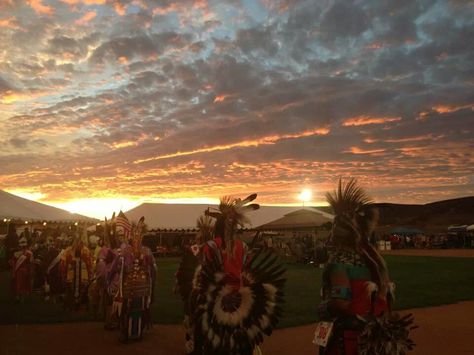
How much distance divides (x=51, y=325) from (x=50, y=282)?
4535mm

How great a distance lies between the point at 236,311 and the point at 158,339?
4.29 meters

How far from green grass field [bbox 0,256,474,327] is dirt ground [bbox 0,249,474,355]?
1114mm

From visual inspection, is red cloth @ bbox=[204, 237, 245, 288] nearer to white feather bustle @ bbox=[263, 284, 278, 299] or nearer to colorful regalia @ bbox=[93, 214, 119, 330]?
white feather bustle @ bbox=[263, 284, 278, 299]

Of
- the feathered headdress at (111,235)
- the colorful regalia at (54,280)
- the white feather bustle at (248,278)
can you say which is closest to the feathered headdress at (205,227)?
the white feather bustle at (248,278)

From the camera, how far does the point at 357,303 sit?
4055mm

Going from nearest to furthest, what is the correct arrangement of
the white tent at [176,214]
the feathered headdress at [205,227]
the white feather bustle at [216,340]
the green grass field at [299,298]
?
the white feather bustle at [216,340] → the feathered headdress at [205,227] → the green grass field at [299,298] → the white tent at [176,214]

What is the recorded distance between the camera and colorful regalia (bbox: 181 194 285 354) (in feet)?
16.9

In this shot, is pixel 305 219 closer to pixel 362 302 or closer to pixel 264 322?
pixel 264 322

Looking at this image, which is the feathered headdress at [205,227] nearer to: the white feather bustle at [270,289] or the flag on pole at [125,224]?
the flag on pole at [125,224]

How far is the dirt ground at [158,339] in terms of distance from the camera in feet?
26.4

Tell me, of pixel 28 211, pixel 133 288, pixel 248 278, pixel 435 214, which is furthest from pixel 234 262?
pixel 435 214

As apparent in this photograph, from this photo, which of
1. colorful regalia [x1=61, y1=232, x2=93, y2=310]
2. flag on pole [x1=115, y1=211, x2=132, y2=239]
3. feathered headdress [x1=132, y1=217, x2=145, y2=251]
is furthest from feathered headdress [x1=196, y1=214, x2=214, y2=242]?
colorful regalia [x1=61, y1=232, x2=93, y2=310]

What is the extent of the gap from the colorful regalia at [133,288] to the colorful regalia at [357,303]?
5.24 meters

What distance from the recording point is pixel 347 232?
14.4ft
